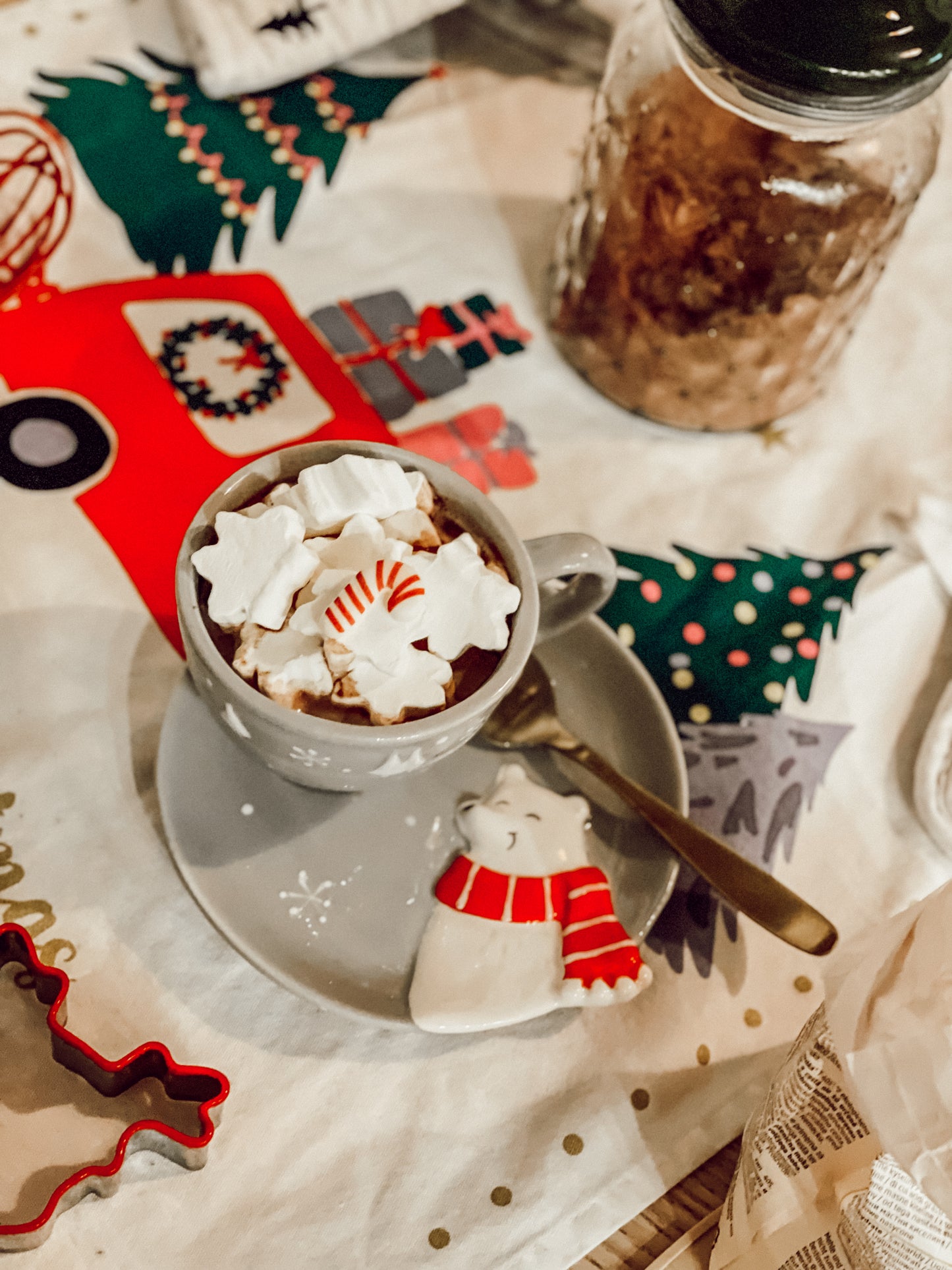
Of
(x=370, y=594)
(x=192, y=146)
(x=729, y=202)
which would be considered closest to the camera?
(x=370, y=594)

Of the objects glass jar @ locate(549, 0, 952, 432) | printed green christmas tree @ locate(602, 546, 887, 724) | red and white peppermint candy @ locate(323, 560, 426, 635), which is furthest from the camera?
printed green christmas tree @ locate(602, 546, 887, 724)

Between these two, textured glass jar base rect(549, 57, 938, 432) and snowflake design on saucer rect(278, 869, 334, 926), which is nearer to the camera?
snowflake design on saucer rect(278, 869, 334, 926)

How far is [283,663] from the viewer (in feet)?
1.31

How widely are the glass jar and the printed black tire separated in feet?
1.03

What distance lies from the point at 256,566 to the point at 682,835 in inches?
9.1

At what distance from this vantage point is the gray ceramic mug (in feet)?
1.28

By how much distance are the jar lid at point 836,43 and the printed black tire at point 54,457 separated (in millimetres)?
394

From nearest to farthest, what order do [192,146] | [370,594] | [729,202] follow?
[370,594] → [729,202] → [192,146]

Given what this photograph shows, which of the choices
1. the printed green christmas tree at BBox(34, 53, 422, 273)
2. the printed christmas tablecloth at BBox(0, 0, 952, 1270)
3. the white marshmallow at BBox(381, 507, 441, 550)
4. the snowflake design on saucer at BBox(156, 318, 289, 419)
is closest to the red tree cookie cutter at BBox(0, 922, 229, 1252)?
the printed christmas tablecloth at BBox(0, 0, 952, 1270)

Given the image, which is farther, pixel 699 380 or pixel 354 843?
pixel 699 380

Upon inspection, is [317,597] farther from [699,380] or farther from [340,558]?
[699,380]

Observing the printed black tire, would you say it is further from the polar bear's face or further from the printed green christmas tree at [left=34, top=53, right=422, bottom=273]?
the polar bear's face

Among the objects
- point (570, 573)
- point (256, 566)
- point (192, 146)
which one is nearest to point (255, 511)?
point (256, 566)

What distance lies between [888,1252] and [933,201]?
765mm
